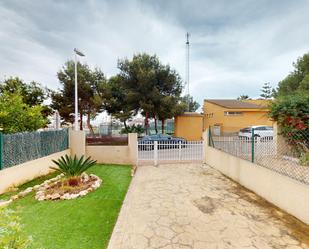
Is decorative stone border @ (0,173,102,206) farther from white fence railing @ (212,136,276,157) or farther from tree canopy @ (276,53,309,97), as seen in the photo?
tree canopy @ (276,53,309,97)

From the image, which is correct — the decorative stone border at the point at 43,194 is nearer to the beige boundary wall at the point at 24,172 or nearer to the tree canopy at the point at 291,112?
the beige boundary wall at the point at 24,172

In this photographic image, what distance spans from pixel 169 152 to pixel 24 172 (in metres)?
6.94

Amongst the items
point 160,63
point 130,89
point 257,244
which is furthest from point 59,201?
point 160,63

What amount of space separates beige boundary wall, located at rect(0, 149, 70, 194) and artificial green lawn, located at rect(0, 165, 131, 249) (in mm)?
413

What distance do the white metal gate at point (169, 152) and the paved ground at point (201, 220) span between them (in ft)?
12.0

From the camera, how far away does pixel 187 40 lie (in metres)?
27.7

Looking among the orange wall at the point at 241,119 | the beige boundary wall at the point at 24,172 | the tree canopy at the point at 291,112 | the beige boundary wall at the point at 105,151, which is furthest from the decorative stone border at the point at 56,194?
the orange wall at the point at 241,119

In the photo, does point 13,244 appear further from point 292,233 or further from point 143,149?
point 143,149

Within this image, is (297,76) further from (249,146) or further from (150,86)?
(249,146)

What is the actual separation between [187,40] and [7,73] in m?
21.6

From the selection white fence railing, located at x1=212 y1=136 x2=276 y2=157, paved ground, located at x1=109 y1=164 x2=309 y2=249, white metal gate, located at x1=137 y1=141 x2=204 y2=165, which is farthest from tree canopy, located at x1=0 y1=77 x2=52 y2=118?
white fence railing, located at x1=212 y1=136 x2=276 y2=157

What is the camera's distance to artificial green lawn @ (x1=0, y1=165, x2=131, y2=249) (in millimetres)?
3668

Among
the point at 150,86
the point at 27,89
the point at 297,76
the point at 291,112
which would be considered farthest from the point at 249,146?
the point at 297,76

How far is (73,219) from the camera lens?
4.52 meters
